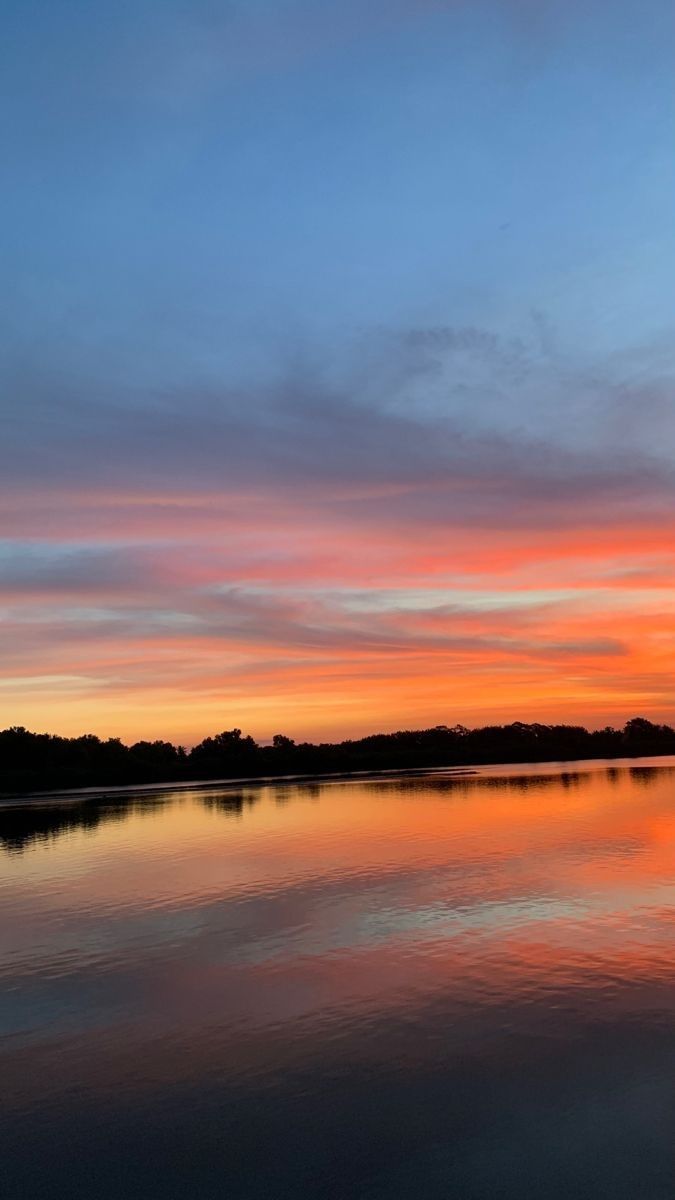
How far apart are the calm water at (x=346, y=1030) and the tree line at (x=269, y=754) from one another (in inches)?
3333

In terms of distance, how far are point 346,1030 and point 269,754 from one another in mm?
138235

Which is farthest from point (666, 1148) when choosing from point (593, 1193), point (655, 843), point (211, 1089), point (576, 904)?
point (655, 843)

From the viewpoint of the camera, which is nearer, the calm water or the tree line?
the calm water

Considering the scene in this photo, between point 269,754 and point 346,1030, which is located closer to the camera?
point 346,1030

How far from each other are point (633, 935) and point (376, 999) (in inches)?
278

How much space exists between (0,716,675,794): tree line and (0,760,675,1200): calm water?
84655mm

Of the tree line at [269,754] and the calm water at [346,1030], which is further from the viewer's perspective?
the tree line at [269,754]

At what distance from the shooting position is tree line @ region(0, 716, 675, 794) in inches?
4751

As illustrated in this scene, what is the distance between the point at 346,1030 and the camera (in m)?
14.3

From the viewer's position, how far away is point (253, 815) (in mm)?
56906

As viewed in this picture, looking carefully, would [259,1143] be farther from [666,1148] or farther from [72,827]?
[72,827]

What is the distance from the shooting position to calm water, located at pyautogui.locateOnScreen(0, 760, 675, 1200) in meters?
10.0

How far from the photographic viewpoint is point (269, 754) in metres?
150

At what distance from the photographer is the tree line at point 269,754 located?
121 m
